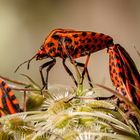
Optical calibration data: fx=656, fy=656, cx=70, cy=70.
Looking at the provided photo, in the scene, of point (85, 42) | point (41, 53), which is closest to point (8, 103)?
point (41, 53)

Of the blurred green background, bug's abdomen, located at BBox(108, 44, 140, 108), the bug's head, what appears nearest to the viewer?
bug's abdomen, located at BBox(108, 44, 140, 108)

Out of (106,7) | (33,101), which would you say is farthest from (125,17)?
(33,101)

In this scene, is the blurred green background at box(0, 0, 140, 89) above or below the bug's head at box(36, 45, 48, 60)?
below

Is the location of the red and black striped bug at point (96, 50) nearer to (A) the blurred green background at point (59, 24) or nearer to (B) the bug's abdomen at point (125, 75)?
(B) the bug's abdomen at point (125, 75)

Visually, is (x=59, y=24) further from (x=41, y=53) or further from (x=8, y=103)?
(x=8, y=103)

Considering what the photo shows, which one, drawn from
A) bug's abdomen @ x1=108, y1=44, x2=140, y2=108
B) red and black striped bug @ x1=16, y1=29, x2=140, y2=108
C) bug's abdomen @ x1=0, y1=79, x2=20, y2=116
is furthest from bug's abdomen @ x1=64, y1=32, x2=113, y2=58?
bug's abdomen @ x1=0, y1=79, x2=20, y2=116

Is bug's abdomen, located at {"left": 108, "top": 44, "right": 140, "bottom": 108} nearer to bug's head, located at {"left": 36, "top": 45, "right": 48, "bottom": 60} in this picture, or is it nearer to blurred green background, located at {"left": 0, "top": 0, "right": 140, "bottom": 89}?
bug's head, located at {"left": 36, "top": 45, "right": 48, "bottom": 60}

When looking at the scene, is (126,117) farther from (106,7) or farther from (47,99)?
(106,7)
